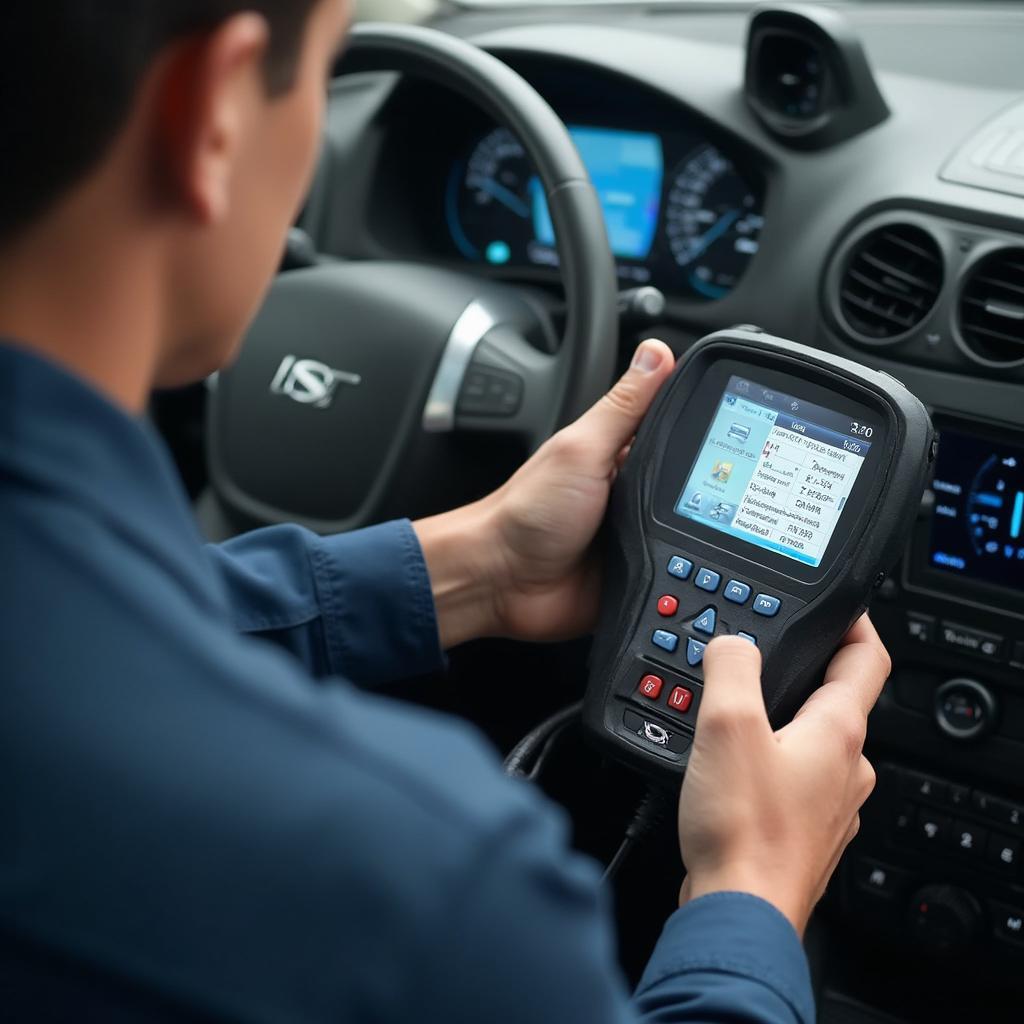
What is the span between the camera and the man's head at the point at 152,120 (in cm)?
46

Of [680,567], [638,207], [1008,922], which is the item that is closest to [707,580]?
[680,567]

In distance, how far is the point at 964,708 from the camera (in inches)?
51.5

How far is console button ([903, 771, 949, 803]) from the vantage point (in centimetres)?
135

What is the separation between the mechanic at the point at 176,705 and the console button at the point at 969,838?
911 millimetres

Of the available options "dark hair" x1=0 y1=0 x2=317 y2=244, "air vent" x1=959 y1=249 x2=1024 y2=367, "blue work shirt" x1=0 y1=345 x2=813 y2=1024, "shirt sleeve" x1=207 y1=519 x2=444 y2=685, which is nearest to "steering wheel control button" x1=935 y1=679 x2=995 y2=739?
"air vent" x1=959 y1=249 x2=1024 y2=367

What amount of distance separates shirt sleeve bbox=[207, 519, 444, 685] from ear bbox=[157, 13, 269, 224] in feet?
1.75

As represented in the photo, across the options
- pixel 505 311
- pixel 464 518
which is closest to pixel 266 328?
pixel 505 311

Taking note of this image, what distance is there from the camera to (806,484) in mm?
993

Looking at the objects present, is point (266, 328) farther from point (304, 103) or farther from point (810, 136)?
point (304, 103)

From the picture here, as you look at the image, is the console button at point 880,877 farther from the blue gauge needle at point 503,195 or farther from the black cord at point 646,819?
the blue gauge needle at point 503,195

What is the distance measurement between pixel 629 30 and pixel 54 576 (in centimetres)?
136

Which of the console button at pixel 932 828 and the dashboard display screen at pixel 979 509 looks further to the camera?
the console button at pixel 932 828

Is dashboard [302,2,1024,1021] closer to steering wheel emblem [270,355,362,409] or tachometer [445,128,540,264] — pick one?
tachometer [445,128,540,264]

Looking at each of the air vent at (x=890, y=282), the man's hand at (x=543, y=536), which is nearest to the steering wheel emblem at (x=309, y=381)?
the man's hand at (x=543, y=536)
